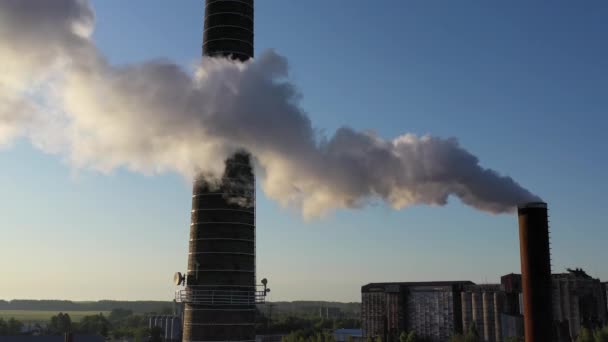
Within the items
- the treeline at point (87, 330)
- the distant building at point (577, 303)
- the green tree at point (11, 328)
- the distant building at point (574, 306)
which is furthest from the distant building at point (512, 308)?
the green tree at point (11, 328)

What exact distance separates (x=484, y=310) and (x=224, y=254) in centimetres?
7425

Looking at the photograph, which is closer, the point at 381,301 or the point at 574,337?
the point at 574,337

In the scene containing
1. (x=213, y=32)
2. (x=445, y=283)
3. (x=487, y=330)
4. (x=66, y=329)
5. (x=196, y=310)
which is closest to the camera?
(x=196, y=310)

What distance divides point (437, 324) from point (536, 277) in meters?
80.5

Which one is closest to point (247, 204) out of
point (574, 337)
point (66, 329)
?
point (574, 337)

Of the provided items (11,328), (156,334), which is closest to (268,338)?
(156,334)

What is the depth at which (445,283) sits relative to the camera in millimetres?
111625

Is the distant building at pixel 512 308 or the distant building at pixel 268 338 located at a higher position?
the distant building at pixel 512 308

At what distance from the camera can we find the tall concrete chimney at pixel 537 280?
32.5 meters

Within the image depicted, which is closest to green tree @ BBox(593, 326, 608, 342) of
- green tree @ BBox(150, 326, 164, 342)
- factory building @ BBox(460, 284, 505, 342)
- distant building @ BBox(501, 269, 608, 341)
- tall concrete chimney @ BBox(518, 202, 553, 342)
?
distant building @ BBox(501, 269, 608, 341)

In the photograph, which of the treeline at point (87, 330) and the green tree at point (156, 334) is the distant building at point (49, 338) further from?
the green tree at point (156, 334)

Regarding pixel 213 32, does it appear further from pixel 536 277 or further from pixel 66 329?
pixel 66 329

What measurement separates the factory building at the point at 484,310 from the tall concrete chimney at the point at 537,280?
72.7 metres

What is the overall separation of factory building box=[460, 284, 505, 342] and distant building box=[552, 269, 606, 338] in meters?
10.3
